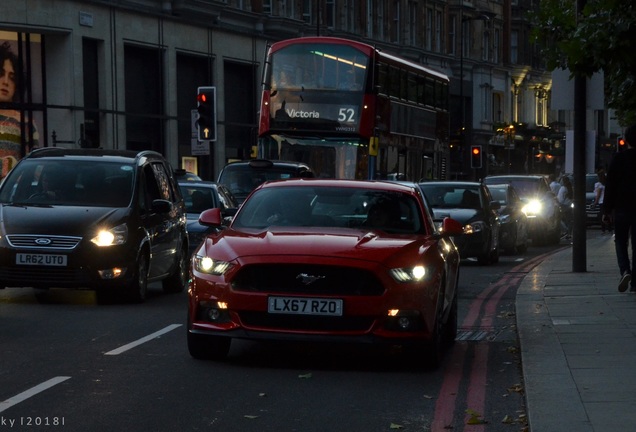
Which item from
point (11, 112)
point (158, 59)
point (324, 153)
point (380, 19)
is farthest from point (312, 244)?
point (380, 19)

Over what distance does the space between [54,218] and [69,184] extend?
106 centimetres

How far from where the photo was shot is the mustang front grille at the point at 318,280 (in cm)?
1048

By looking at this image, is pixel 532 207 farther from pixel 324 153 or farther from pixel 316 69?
pixel 316 69

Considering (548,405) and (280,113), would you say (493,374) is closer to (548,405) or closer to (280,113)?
(548,405)

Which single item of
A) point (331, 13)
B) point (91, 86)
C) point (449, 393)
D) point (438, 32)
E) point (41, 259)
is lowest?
point (449, 393)

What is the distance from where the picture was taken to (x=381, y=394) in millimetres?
9531

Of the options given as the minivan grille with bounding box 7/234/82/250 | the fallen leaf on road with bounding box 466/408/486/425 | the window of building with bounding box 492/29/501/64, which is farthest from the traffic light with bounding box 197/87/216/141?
the window of building with bounding box 492/29/501/64

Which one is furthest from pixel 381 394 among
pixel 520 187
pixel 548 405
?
pixel 520 187

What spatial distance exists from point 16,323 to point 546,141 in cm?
8575

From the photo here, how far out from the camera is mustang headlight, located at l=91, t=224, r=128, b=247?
15828 millimetres

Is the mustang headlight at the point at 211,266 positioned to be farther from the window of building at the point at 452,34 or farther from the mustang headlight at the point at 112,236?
the window of building at the point at 452,34

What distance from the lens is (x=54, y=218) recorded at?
15797mm

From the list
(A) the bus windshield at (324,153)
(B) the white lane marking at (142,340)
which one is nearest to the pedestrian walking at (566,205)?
(A) the bus windshield at (324,153)

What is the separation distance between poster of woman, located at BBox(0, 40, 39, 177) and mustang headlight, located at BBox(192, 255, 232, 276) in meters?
33.0
